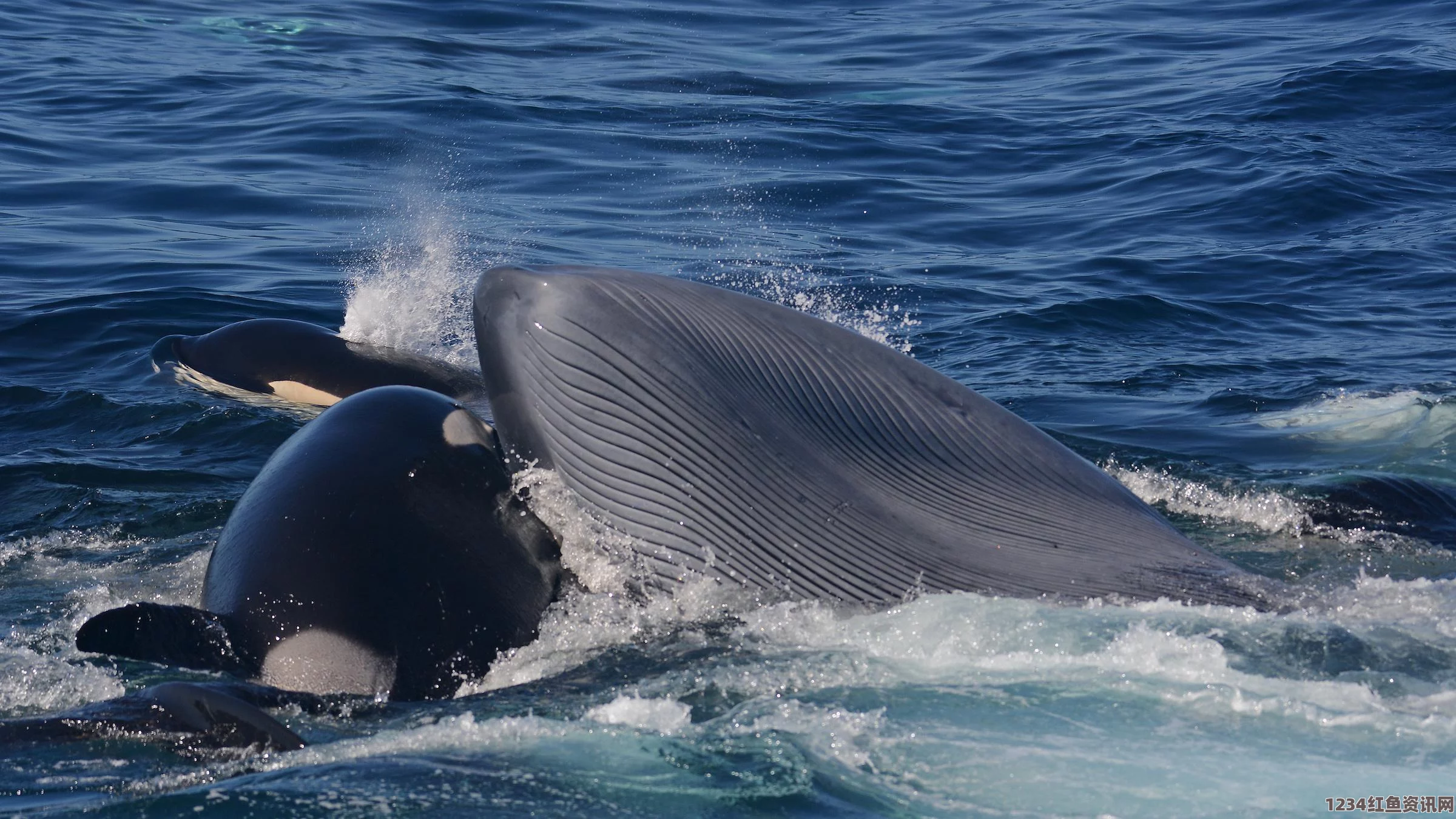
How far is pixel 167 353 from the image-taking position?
39.5ft

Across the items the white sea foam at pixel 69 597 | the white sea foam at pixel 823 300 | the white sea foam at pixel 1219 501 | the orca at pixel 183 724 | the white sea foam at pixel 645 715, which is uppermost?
the white sea foam at pixel 823 300

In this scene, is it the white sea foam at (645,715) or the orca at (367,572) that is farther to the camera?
the orca at (367,572)

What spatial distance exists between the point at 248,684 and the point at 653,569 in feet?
5.50

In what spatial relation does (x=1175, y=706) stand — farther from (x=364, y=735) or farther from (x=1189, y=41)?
(x=1189, y=41)

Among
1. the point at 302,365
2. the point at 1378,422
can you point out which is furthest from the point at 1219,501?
the point at 302,365

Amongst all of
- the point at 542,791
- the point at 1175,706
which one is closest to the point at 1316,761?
the point at 1175,706

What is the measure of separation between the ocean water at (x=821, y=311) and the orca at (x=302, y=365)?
315 mm

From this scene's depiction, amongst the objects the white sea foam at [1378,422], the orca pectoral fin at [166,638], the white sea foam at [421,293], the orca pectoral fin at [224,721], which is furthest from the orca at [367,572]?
the white sea foam at [1378,422]

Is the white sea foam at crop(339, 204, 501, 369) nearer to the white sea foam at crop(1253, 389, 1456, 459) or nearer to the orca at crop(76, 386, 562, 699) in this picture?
the orca at crop(76, 386, 562, 699)

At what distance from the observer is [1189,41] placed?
2761cm

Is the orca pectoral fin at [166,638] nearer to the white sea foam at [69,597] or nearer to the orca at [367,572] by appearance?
the orca at [367,572]

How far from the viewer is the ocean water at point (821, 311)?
16.2ft

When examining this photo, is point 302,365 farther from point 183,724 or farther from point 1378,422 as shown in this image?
point 1378,422

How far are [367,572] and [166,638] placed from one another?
0.78m
